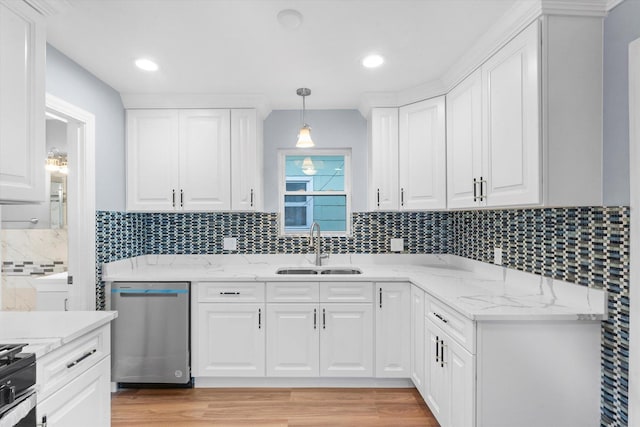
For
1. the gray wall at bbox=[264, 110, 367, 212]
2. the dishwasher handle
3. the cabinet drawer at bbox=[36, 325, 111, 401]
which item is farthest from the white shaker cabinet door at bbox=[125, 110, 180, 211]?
the cabinet drawer at bbox=[36, 325, 111, 401]

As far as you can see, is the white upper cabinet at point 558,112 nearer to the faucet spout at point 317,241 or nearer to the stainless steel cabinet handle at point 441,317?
the stainless steel cabinet handle at point 441,317

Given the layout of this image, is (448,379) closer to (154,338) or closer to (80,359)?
(80,359)

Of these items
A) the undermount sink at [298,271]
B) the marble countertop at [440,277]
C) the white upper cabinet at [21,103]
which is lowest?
the undermount sink at [298,271]

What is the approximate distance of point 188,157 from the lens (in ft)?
10.0

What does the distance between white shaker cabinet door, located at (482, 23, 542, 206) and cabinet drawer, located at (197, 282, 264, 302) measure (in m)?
1.76

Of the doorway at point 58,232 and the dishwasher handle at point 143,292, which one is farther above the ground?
the doorway at point 58,232

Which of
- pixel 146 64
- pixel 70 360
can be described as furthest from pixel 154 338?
pixel 146 64

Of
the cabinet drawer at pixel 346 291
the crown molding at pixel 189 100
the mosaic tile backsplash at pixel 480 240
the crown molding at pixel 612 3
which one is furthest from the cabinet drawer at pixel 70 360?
the crown molding at pixel 612 3

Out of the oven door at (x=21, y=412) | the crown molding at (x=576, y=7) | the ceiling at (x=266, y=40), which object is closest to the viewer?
the oven door at (x=21, y=412)

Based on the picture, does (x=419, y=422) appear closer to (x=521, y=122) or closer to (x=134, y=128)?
(x=521, y=122)

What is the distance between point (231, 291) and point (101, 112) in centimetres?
169

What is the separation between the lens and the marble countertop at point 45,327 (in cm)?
133

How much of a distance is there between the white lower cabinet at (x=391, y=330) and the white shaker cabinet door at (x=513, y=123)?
1.02 m

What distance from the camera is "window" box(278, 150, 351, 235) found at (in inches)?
137
